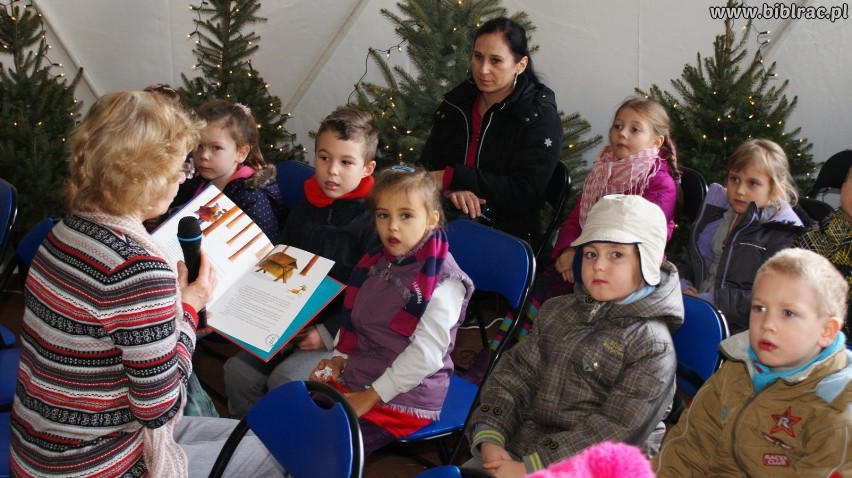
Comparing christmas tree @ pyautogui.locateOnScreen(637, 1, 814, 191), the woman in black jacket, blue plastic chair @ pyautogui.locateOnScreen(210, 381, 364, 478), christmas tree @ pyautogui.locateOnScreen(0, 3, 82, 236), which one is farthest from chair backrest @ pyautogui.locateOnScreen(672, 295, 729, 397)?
christmas tree @ pyautogui.locateOnScreen(0, 3, 82, 236)

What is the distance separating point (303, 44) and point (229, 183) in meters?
2.78

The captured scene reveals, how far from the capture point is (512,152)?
384cm

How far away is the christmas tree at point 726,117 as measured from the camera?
4.35m

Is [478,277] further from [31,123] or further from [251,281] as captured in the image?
[31,123]

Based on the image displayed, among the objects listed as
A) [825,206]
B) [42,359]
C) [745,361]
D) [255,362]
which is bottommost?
[255,362]

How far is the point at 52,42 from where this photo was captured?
19.6 ft

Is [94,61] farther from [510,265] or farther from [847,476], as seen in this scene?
[847,476]

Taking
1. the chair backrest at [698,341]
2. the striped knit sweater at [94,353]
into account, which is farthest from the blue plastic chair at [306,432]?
the chair backrest at [698,341]

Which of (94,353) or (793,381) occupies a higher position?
(793,381)

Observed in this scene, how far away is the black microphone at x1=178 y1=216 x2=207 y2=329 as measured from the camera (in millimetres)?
2057

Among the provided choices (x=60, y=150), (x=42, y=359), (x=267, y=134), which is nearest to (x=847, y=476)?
(x=42, y=359)

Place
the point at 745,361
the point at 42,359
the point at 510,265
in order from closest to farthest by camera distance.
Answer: the point at 42,359, the point at 745,361, the point at 510,265

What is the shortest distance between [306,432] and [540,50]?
161 inches

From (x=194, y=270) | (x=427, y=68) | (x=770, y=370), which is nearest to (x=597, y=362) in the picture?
(x=770, y=370)
